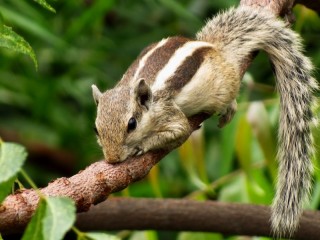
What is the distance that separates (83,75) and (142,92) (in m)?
2.24

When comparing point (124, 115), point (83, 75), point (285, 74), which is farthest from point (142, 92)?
point (83, 75)

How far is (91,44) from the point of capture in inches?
190

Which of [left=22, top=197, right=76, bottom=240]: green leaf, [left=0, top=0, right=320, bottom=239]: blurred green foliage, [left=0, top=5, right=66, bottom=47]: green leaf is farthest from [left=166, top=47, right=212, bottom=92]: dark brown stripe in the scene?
[left=22, top=197, right=76, bottom=240]: green leaf

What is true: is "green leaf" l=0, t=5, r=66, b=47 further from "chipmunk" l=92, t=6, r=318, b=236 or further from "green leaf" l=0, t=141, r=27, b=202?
"green leaf" l=0, t=141, r=27, b=202

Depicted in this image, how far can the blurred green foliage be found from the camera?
156 inches

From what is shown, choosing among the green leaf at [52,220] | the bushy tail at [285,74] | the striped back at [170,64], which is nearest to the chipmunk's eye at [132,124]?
the striped back at [170,64]

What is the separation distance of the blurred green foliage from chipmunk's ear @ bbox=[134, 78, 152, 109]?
77 centimetres

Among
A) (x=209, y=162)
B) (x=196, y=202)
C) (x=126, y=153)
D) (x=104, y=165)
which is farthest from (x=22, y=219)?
(x=209, y=162)

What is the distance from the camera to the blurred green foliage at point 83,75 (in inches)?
156

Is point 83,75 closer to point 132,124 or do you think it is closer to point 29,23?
point 29,23

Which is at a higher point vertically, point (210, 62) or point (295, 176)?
point (210, 62)

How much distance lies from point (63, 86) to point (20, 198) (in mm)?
3020

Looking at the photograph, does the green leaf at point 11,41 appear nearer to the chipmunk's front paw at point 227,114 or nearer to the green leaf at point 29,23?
the chipmunk's front paw at point 227,114

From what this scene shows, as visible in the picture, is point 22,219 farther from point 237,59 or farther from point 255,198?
point 255,198
